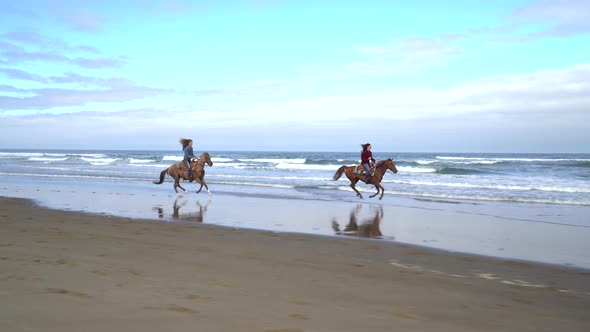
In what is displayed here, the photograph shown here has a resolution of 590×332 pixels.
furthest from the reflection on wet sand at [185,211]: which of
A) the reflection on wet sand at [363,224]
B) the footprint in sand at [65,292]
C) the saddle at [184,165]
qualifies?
the footprint in sand at [65,292]

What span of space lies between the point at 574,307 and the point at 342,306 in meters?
Answer: 2.42

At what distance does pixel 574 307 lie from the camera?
14.8 feet

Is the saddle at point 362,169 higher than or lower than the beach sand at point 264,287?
higher

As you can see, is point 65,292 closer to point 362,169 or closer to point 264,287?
point 264,287

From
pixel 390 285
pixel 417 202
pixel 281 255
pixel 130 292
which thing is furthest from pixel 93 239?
pixel 417 202

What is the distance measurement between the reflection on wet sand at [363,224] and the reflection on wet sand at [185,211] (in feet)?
11.3

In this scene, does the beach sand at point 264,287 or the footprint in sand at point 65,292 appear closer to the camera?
the beach sand at point 264,287

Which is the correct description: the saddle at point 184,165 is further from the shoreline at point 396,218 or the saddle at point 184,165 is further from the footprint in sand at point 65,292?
the footprint in sand at point 65,292

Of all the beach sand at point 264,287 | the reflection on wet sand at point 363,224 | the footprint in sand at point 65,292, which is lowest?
the reflection on wet sand at point 363,224

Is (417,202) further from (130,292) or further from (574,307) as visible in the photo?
(130,292)

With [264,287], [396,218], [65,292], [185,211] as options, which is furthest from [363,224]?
[65,292]

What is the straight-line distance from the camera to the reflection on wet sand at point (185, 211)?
11011 millimetres

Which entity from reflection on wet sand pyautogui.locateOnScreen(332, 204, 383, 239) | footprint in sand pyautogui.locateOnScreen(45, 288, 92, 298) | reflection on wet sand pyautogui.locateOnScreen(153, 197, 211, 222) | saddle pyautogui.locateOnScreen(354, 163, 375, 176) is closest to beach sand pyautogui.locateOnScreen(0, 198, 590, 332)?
footprint in sand pyautogui.locateOnScreen(45, 288, 92, 298)

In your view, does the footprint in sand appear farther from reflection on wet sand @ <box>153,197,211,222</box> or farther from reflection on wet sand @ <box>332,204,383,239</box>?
reflection on wet sand @ <box>153,197,211,222</box>
